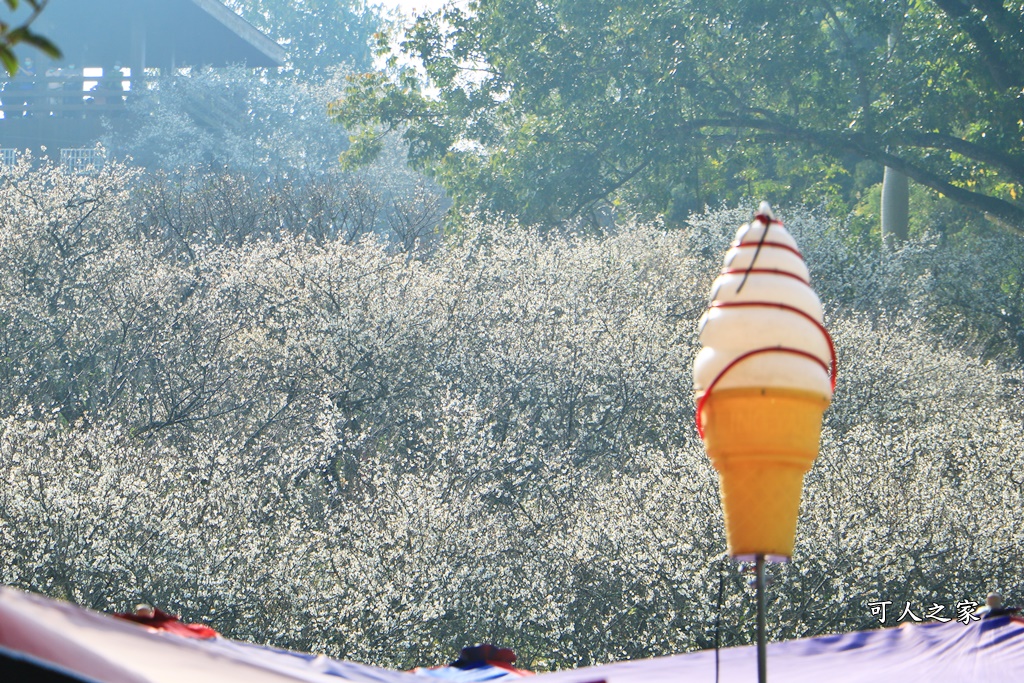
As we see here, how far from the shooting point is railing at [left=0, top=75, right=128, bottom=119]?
30.2 metres

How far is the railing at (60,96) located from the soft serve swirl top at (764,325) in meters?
30.2

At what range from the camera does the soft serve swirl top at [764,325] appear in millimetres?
2902

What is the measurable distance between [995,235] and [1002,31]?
632 cm

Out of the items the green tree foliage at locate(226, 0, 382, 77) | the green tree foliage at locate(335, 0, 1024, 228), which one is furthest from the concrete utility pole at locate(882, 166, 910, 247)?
the green tree foliage at locate(226, 0, 382, 77)

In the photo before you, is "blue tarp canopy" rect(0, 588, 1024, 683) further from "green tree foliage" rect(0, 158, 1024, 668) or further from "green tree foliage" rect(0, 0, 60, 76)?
"green tree foliage" rect(0, 158, 1024, 668)

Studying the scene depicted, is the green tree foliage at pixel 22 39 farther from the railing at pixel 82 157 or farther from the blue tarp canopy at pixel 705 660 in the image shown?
the railing at pixel 82 157

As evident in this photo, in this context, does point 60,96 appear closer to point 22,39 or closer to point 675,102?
point 675,102

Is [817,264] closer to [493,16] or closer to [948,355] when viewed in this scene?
[948,355]

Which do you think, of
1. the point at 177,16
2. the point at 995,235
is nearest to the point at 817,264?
the point at 995,235

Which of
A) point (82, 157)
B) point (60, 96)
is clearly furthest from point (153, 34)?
point (82, 157)

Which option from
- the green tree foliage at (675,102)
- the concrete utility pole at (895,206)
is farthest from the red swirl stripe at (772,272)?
A: the concrete utility pole at (895,206)

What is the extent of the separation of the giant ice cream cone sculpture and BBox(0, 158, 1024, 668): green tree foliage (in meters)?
7.17

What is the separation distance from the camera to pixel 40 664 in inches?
65.5

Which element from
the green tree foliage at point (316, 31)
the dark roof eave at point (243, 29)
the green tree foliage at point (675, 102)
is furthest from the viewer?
the green tree foliage at point (316, 31)
